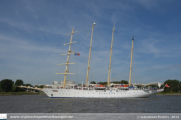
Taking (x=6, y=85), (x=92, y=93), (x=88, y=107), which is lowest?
(x=6, y=85)

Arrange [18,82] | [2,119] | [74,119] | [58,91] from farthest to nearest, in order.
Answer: [18,82] → [58,91] → [74,119] → [2,119]

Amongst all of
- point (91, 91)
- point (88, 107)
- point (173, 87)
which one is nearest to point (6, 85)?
point (91, 91)

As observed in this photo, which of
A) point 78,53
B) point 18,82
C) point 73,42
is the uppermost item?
point 73,42

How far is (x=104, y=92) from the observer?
66125 mm

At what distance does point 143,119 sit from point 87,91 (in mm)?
45139

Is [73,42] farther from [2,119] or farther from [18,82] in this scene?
[18,82]

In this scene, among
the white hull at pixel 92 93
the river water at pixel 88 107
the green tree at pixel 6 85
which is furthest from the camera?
the green tree at pixel 6 85

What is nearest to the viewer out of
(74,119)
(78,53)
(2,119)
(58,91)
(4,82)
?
(2,119)

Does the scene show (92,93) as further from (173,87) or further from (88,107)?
(173,87)

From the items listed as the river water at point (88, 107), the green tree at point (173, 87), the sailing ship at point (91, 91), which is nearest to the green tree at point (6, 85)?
the sailing ship at point (91, 91)

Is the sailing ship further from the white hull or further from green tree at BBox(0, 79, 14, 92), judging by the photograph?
green tree at BBox(0, 79, 14, 92)

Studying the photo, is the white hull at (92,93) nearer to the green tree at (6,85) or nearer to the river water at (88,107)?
the river water at (88,107)

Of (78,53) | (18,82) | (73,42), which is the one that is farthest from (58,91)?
(18,82)

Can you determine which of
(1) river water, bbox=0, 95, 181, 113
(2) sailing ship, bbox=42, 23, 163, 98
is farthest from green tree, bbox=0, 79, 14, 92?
(1) river water, bbox=0, 95, 181, 113
